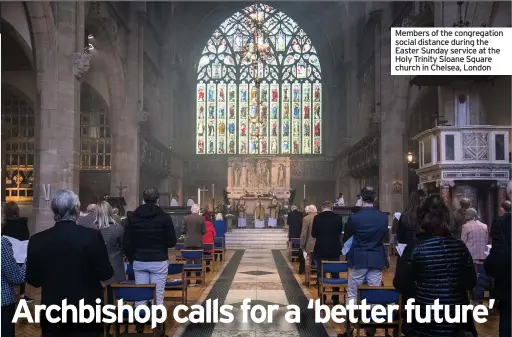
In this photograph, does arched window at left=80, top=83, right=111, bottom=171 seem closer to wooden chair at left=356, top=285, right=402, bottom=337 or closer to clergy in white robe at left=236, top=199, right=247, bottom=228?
clergy in white robe at left=236, top=199, right=247, bottom=228

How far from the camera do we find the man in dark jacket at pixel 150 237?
7.02m

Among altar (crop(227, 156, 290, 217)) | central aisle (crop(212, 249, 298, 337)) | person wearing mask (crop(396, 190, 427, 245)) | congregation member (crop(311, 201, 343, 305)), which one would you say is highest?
altar (crop(227, 156, 290, 217))

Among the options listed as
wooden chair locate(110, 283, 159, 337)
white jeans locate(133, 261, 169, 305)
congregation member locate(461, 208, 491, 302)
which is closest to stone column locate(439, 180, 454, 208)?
congregation member locate(461, 208, 491, 302)

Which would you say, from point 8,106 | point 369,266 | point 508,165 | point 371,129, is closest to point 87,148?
point 8,106

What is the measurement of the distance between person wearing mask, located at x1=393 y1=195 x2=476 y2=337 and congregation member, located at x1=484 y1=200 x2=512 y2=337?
935mm

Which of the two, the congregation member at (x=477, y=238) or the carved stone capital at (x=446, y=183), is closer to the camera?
the congregation member at (x=477, y=238)

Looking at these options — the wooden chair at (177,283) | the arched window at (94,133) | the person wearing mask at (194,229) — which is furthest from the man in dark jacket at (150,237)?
the arched window at (94,133)

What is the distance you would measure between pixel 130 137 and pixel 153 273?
18736 millimetres

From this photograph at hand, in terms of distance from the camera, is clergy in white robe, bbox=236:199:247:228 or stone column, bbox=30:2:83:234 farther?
clergy in white robe, bbox=236:199:247:228

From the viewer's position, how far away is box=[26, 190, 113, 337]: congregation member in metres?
4.33

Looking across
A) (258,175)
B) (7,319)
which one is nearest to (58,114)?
(7,319)

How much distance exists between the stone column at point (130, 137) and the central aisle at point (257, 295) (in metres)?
8.19

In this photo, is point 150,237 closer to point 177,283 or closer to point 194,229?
point 177,283

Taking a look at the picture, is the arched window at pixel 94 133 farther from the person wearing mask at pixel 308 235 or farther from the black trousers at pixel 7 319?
the black trousers at pixel 7 319
